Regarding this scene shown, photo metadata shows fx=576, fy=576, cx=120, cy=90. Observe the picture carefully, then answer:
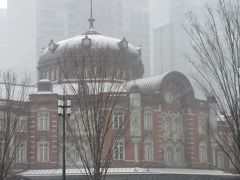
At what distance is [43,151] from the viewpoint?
152ft

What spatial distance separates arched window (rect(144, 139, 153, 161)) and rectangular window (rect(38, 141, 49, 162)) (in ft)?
26.0

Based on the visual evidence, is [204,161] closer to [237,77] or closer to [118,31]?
[237,77]

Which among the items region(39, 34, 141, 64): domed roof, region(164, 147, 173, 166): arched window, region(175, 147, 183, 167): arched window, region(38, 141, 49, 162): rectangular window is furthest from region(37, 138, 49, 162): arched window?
region(175, 147, 183, 167): arched window

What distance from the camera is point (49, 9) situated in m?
116

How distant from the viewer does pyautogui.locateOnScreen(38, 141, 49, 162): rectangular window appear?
1821 inches

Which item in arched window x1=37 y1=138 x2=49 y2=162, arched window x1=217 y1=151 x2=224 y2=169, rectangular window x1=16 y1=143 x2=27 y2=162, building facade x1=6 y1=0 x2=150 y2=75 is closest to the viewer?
arched window x1=37 y1=138 x2=49 y2=162

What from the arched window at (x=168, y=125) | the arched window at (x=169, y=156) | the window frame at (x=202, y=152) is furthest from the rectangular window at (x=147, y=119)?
the window frame at (x=202, y=152)

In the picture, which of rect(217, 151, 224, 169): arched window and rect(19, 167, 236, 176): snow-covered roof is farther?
rect(217, 151, 224, 169): arched window

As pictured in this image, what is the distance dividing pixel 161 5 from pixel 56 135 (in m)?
90.4

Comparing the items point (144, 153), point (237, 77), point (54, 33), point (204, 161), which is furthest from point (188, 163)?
point (54, 33)

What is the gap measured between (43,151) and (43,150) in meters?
0.08

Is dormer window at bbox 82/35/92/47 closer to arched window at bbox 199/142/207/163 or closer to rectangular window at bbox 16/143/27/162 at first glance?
rectangular window at bbox 16/143/27/162

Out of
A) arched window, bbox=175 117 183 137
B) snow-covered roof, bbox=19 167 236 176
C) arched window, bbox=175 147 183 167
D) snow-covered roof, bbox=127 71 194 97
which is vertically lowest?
snow-covered roof, bbox=19 167 236 176

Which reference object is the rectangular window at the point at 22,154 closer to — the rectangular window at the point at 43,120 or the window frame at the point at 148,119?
the rectangular window at the point at 43,120
